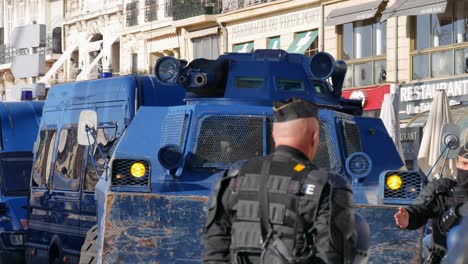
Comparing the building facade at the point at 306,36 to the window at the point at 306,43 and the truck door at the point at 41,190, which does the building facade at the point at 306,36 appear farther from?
the truck door at the point at 41,190

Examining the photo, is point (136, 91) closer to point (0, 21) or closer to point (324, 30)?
point (324, 30)

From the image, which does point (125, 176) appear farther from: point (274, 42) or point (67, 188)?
point (274, 42)

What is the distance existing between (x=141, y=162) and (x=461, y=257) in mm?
4909

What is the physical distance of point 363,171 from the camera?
11273 mm

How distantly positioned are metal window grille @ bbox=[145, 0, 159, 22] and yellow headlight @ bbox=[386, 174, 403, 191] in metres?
40.5

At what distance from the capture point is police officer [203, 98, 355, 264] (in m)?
6.66

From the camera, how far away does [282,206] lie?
677 centimetres

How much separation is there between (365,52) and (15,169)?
19226 mm

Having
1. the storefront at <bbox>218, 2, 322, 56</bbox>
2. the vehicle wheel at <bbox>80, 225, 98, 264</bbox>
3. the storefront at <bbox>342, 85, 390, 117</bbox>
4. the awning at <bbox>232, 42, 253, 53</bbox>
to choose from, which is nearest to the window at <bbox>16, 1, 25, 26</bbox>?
the storefront at <bbox>218, 2, 322, 56</bbox>

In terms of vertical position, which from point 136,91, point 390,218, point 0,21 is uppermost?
point 0,21

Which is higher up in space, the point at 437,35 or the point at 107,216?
the point at 437,35

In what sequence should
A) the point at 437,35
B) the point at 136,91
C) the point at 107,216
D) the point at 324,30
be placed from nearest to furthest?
the point at 107,216, the point at 136,91, the point at 437,35, the point at 324,30

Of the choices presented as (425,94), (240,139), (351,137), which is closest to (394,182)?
(351,137)

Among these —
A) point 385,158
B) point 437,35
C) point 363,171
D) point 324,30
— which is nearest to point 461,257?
point 363,171
